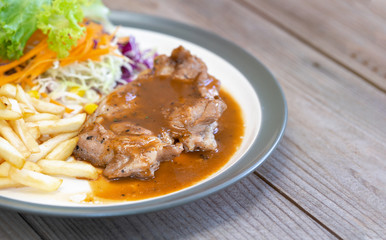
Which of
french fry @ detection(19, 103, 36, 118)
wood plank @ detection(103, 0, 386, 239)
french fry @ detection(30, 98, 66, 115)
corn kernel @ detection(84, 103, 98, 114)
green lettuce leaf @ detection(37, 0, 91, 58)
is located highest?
green lettuce leaf @ detection(37, 0, 91, 58)

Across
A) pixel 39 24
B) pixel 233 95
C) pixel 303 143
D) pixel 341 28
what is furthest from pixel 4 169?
pixel 341 28

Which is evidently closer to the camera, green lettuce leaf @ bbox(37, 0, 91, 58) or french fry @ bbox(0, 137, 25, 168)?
french fry @ bbox(0, 137, 25, 168)

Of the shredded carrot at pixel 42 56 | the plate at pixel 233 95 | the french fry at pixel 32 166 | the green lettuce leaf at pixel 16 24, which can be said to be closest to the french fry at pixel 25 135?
the french fry at pixel 32 166

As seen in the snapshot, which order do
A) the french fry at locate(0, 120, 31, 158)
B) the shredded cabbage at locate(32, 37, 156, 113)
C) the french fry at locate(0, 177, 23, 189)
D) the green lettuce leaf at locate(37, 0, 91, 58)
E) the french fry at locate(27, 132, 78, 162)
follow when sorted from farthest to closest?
the shredded cabbage at locate(32, 37, 156, 113), the green lettuce leaf at locate(37, 0, 91, 58), the french fry at locate(27, 132, 78, 162), the french fry at locate(0, 120, 31, 158), the french fry at locate(0, 177, 23, 189)

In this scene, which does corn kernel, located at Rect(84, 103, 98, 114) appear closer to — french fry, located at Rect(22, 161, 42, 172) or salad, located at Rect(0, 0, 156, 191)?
salad, located at Rect(0, 0, 156, 191)

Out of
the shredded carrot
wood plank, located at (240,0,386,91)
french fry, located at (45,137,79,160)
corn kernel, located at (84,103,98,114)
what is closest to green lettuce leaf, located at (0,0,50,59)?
the shredded carrot

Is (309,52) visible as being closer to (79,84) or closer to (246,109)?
(246,109)
